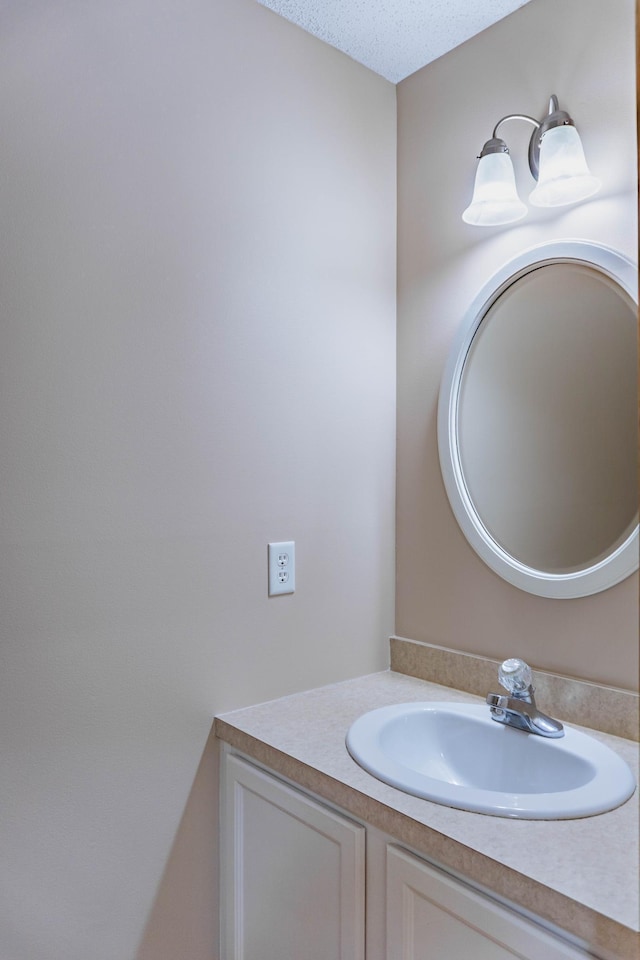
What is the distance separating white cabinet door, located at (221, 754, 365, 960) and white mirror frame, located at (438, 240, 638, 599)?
583 mm

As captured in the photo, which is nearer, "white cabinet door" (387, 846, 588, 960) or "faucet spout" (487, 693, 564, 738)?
"white cabinet door" (387, 846, 588, 960)

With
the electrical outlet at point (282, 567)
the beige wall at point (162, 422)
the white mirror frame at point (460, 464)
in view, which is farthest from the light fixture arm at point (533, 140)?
the electrical outlet at point (282, 567)

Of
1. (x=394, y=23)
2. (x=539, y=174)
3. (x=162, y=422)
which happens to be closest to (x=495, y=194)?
(x=539, y=174)

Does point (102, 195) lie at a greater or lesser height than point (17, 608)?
greater

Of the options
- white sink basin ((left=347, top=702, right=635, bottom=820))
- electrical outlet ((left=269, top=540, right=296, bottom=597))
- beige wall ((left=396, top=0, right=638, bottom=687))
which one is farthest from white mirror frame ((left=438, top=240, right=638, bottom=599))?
electrical outlet ((left=269, top=540, right=296, bottom=597))

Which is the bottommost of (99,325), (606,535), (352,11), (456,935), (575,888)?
(456,935)

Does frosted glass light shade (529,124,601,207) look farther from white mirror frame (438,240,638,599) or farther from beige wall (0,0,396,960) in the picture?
beige wall (0,0,396,960)

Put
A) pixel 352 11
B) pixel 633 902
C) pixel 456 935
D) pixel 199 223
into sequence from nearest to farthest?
pixel 633 902 < pixel 456 935 < pixel 199 223 < pixel 352 11

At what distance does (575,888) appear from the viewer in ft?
2.59

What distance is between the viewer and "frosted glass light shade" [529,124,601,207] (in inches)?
48.5

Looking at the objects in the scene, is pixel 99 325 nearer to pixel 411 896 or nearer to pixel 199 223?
pixel 199 223

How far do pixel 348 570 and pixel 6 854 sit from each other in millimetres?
835

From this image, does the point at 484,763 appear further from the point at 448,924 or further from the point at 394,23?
the point at 394,23

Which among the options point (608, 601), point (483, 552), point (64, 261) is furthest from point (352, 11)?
point (608, 601)
